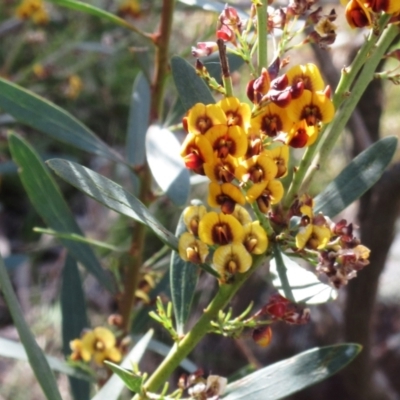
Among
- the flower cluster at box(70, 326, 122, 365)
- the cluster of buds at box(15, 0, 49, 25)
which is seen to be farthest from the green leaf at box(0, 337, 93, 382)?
the cluster of buds at box(15, 0, 49, 25)

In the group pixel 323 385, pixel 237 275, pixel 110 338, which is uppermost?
pixel 237 275

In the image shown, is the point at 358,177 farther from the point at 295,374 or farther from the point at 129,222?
the point at 129,222

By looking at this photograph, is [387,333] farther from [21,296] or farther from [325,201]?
[325,201]

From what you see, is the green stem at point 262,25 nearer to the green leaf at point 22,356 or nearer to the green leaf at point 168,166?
the green leaf at point 168,166

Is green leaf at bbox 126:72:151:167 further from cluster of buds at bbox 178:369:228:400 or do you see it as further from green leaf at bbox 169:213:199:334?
cluster of buds at bbox 178:369:228:400

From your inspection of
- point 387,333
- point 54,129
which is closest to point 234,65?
point 54,129

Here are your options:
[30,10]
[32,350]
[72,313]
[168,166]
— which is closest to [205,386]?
[32,350]
